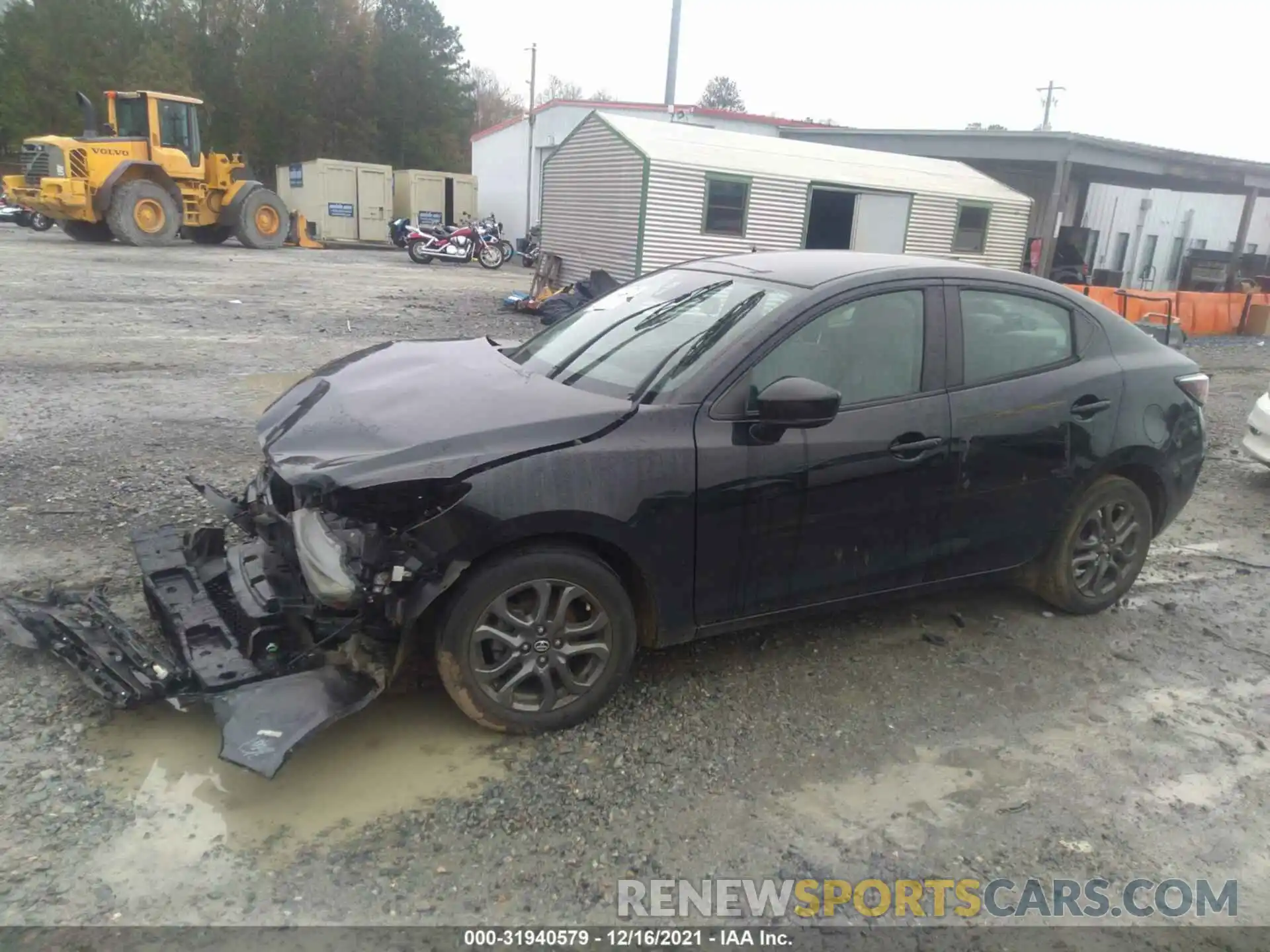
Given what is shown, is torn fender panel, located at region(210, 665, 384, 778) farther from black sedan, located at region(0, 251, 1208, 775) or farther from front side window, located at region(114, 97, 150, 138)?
front side window, located at region(114, 97, 150, 138)

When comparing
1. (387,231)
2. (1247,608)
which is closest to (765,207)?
(1247,608)

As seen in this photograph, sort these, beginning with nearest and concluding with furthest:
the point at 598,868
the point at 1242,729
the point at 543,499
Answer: the point at 598,868
the point at 543,499
the point at 1242,729

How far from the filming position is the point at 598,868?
264 centimetres

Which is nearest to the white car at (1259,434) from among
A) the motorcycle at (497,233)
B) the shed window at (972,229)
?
the shed window at (972,229)

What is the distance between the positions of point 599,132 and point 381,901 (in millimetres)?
15496

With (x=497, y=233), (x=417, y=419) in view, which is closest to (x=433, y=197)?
(x=497, y=233)

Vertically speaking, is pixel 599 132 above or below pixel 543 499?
above

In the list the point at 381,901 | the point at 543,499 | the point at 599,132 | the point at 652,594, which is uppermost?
the point at 599,132

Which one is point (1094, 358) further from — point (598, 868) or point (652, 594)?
point (598, 868)

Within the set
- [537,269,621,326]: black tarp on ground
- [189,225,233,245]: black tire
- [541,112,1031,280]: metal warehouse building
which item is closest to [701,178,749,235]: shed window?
[541,112,1031,280]: metal warehouse building

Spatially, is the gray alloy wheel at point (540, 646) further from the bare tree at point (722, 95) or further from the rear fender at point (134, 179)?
the bare tree at point (722, 95)

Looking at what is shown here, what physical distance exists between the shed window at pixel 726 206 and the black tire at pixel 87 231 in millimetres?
14630

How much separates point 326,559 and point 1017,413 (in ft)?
9.33

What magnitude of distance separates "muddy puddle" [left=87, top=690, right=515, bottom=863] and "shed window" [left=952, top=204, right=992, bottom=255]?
17.7 meters
